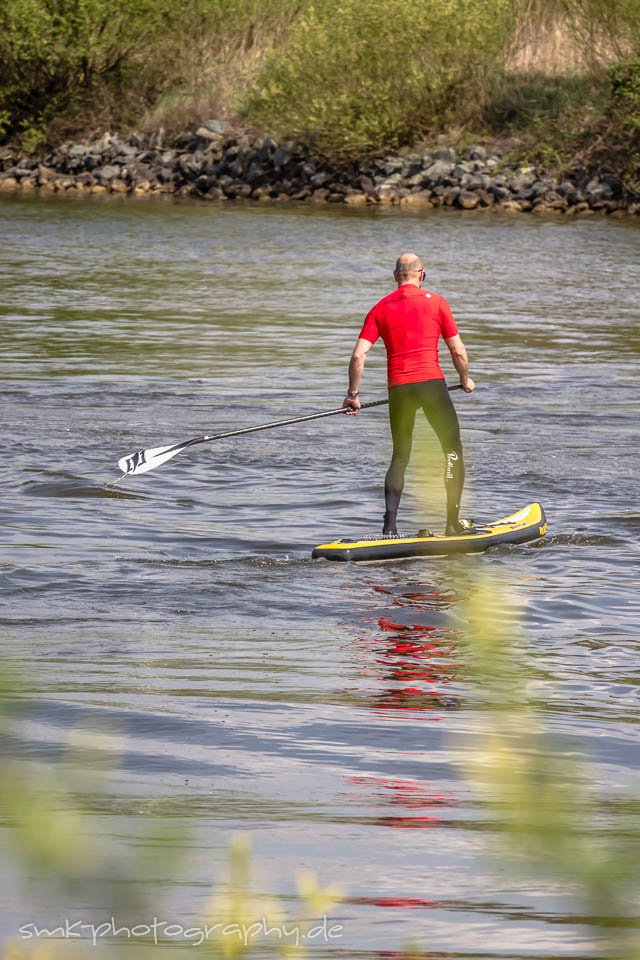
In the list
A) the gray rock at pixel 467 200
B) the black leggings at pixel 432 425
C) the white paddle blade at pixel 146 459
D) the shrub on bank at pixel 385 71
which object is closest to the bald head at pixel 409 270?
the black leggings at pixel 432 425

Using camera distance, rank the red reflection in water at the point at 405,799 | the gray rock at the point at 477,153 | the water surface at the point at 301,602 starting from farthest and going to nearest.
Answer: the gray rock at the point at 477,153
the red reflection in water at the point at 405,799
the water surface at the point at 301,602

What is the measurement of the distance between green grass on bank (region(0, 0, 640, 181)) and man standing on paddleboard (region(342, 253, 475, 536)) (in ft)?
129

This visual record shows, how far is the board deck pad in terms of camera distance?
995 cm

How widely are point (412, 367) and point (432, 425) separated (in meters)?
0.46

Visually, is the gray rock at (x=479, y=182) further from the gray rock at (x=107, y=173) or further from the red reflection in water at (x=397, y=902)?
the red reflection in water at (x=397, y=902)

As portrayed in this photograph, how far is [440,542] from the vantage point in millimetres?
10305

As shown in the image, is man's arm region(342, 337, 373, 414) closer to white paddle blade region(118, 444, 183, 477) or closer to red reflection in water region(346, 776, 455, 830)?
white paddle blade region(118, 444, 183, 477)

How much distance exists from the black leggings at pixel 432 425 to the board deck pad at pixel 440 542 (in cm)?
25

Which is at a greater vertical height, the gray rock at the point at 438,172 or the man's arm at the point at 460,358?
the gray rock at the point at 438,172

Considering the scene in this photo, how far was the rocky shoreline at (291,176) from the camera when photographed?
155 ft

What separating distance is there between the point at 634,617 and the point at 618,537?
2.30 meters

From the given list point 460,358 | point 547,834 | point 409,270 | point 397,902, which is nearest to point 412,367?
point 460,358

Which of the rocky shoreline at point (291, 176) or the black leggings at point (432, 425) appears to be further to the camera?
the rocky shoreline at point (291, 176)

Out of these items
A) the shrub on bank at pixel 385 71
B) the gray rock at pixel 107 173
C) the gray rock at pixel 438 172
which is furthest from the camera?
the gray rock at pixel 107 173
